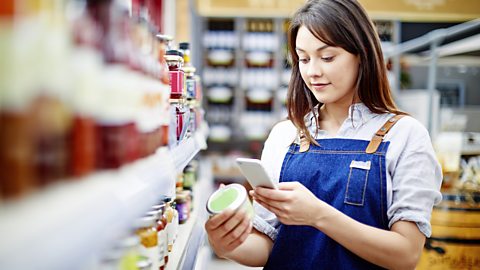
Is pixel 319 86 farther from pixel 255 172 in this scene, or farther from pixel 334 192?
pixel 255 172

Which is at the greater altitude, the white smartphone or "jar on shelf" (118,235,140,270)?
the white smartphone

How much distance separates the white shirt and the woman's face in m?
0.13

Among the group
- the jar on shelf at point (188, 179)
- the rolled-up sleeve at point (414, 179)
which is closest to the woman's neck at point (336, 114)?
the rolled-up sleeve at point (414, 179)

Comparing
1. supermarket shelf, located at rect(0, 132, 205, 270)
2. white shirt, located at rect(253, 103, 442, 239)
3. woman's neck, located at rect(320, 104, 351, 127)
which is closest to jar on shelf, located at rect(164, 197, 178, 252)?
white shirt, located at rect(253, 103, 442, 239)

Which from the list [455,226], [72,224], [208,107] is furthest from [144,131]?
[208,107]

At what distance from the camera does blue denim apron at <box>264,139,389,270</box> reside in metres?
1.59

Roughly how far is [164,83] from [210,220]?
46 cm

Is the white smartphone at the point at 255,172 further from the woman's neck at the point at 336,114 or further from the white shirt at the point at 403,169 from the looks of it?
the woman's neck at the point at 336,114

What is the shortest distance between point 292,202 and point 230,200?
0.18m

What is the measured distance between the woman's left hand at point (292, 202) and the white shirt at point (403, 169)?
0.30 m

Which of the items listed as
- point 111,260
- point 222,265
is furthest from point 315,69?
point 222,265

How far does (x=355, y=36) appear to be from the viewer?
1615 mm

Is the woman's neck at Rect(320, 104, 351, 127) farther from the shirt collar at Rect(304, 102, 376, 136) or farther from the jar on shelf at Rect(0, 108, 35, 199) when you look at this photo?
the jar on shelf at Rect(0, 108, 35, 199)

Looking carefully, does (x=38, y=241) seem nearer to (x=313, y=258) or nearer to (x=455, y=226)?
(x=313, y=258)
